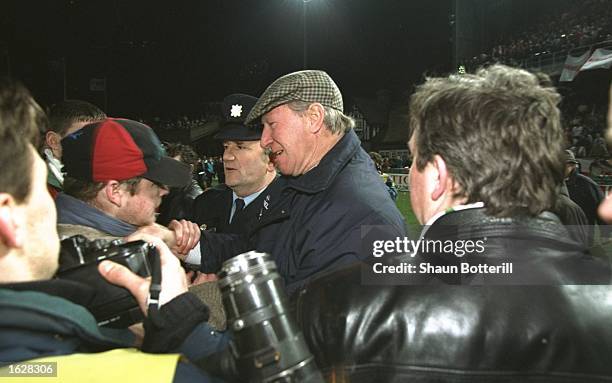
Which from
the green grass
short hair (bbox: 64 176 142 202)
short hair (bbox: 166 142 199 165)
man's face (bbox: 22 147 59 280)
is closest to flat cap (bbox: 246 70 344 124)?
short hair (bbox: 64 176 142 202)

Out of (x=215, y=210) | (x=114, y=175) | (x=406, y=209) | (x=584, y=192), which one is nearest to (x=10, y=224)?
(x=114, y=175)

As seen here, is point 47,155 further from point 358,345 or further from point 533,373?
A: point 533,373

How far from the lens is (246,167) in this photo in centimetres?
416

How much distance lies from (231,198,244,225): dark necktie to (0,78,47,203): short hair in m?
2.83

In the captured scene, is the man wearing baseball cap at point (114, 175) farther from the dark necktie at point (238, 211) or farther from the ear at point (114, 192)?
the dark necktie at point (238, 211)

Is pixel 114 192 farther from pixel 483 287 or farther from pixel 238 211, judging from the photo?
pixel 238 211

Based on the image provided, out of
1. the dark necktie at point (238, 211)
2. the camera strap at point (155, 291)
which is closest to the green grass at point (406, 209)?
the dark necktie at point (238, 211)

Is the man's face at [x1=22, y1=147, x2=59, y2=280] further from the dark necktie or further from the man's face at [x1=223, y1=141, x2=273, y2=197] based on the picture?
the man's face at [x1=223, y1=141, x2=273, y2=197]

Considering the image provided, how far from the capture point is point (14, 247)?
1182mm

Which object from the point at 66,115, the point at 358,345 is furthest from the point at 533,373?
the point at 66,115

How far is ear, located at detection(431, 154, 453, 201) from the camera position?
60.9 inches

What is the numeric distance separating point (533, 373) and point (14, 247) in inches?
49.0

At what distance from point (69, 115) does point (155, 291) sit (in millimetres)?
2846

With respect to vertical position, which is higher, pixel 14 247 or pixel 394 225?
pixel 14 247
